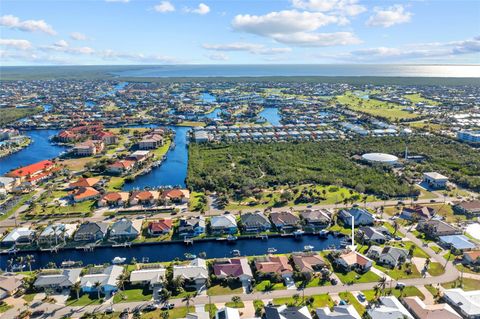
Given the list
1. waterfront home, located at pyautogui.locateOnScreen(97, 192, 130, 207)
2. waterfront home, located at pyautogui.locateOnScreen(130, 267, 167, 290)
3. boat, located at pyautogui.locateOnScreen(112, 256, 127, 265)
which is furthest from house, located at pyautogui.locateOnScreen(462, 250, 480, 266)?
waterfront home, located at pyautogui.locateOnScreen(97, 192, 130, 207)

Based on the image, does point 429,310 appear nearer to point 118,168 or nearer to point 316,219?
point 316,219

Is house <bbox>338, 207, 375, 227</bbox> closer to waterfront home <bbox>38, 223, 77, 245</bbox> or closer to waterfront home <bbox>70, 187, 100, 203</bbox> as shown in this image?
waterfront home <bbox>38, 223, 77, 245</bbox>

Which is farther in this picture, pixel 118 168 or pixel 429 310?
pixel 118 168

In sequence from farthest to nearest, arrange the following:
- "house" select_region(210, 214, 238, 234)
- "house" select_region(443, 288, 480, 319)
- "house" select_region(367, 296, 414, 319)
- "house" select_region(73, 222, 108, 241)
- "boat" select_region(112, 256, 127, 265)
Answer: "house" select_region(210, 214, 238, 234) → "house" select_region(73, 222, 108, 241) → "boat" select_region(112, 256, 127, 265) → "house" select_region(443, 288, 480, 319) → "house" select_region(367, 296, 414, 319)

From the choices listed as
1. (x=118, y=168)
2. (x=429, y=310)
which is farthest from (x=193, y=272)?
(x=118, y=168)

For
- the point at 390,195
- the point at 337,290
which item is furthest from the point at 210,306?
the point at 390,195

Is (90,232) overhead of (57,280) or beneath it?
overhead
